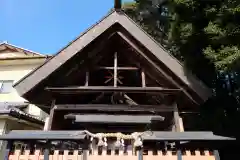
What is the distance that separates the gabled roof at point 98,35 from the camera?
21.7ft

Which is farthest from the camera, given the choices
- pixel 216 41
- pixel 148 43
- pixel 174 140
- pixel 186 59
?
pixel 186 59

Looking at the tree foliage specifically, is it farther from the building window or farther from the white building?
the building window

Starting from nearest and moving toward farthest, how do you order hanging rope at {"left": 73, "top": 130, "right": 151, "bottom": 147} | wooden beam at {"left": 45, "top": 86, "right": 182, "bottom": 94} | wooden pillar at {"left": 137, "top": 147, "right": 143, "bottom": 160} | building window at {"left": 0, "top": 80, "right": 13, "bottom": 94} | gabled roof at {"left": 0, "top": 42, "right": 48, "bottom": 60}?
wooden pillar at {"left": 137, "top": 147, "right": 143, "bottom": 160} → hanging rope at {"left": 73, "top": 130, "right": 151, "bottom": 147} → wooden beam at {"left": 45, "top": 86, "right": 182, "bottom": 94} → building window at {"left": 0, "top": 80, "right": 13, "bottom": 94} → gabled roof at {"left": 0, "top": 42, "right": 48, "bottom": 60}

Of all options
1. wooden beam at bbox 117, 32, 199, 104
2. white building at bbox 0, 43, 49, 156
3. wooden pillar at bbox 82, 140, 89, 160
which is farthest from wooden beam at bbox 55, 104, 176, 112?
white building at bbox 0, 43, 49, 156

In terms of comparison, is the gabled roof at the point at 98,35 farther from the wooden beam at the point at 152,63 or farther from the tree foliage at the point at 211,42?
the tree foliage at the point at 211,42

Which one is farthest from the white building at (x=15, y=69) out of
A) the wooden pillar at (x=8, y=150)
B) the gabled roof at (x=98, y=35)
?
the wooden pillar at (x=8, y=150)

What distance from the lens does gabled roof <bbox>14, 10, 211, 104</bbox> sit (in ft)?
21.7

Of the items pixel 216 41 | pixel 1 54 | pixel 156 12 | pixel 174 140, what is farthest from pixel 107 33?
pixel 1 54

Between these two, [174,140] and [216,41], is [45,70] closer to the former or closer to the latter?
[174,140]

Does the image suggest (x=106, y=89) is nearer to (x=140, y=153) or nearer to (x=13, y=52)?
(x=140, y=153)

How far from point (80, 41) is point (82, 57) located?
484 mm

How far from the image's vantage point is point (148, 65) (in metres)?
7.41

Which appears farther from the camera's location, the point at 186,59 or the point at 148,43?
the point at 186,59

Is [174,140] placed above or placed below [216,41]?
below
